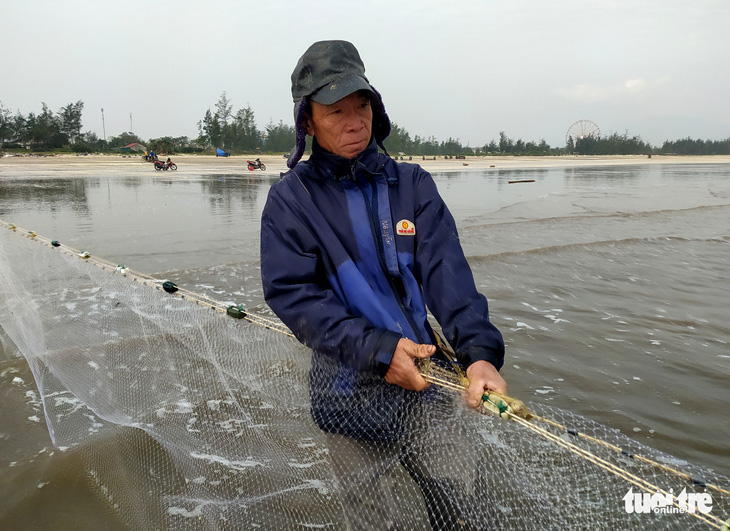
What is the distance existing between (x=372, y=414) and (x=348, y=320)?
1.20ft

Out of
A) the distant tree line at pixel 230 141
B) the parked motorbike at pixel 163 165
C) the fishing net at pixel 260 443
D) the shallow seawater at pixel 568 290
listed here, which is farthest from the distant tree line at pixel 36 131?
the fishing net at pixel 260 443

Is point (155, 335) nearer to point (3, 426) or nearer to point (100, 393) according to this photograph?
point (100, 393)

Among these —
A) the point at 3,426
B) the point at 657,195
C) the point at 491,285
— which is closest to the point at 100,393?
the point at 3,426

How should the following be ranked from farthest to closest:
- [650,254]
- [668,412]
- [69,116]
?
[69,116] → [650,254] → [668,412]

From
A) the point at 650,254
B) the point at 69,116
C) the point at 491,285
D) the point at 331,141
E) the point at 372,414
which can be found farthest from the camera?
the point at 69,116

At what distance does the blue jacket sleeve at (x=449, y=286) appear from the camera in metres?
1.60

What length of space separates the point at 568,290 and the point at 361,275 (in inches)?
215

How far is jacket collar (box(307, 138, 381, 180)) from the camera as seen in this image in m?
1.76

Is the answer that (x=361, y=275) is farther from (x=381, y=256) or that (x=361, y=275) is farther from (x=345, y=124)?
(x=345, y=124)

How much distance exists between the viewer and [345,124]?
1.74m

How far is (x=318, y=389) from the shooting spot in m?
1.79

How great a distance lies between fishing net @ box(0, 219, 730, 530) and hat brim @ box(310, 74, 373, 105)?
0.93m

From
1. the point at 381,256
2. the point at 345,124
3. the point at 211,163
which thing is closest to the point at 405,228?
the point at 381,256

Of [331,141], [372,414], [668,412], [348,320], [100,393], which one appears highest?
[331,141]
